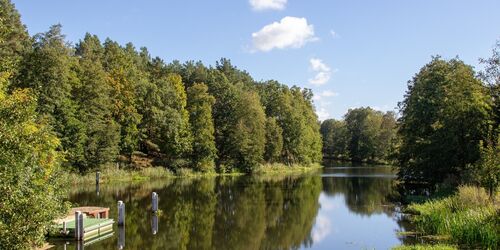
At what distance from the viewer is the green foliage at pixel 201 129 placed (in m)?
74.4

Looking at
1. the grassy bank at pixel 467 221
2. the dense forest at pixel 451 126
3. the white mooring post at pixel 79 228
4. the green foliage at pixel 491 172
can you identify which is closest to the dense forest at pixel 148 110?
the white mooring post at pixel 79 228

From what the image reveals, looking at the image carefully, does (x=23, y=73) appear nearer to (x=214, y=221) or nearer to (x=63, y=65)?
(x=63, y=65)

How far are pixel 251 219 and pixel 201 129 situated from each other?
48.0 m

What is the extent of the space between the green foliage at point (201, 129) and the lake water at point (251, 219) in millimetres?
26015

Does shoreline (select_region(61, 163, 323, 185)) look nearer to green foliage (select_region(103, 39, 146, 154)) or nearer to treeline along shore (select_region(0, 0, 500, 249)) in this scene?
treeline along shore (select_region(0, 0, 500, 249))

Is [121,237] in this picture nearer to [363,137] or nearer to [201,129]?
[201,129]

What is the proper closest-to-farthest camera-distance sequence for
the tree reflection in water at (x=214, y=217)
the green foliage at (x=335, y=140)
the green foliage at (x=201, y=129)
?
the tree reflection in water at (x=214, y=217) → the green foliage at (x=201, y=129) → the green foliage at (x=335, y=140)

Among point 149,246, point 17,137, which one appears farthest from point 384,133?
point 17,137

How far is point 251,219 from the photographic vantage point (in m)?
29.7

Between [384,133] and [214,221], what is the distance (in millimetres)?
108714

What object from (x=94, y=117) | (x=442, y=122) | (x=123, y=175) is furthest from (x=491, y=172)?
(x=94, y=117)

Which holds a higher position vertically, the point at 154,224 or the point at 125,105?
the point at 125,105

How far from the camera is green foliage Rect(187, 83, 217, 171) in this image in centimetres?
7444

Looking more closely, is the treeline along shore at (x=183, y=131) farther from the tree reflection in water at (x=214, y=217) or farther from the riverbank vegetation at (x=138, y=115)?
the tree reflection in water at (x=214, y=217)
